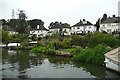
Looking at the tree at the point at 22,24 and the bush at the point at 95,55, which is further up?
the tree at the point at 22,24

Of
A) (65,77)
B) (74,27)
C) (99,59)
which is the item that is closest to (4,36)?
(74,27)

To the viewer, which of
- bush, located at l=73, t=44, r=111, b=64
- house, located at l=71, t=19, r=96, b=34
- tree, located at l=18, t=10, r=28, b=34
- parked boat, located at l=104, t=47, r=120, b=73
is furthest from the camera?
tree, located at l=18, t=10, r=28, b=34

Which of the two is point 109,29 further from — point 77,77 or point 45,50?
point 77,77

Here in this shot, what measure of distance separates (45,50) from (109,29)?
104 feet

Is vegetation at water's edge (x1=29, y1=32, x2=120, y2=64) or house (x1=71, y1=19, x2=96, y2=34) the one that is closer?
vegetation at water's edge (x1=29, y1=32, x2=120, y2=64)

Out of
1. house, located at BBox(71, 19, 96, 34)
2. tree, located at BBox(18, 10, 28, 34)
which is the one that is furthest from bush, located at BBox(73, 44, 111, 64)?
tree, located at BBox(18, 10, 28, 34)

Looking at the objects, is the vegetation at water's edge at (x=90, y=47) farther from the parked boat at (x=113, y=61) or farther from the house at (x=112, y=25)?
the house at (x=112, y=25)

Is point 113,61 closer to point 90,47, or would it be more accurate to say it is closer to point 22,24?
point 90,47

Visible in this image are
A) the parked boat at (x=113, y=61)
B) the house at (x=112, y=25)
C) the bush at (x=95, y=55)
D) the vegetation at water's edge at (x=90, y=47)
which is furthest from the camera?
the house at (x=112, y=25)

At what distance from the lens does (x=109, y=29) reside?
3241 inches

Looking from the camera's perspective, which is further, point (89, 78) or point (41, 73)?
point (41, 73)

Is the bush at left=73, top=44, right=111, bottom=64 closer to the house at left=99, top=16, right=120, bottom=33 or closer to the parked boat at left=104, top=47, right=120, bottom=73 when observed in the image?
the parked boat at left=104, top=47, right=120, bottom=73

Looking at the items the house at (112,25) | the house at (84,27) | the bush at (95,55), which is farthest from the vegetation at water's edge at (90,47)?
the house at (84,27)

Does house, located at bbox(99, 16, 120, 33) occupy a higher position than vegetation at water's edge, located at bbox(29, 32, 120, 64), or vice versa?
house, located at bbox(99, 16, 120, 33)
